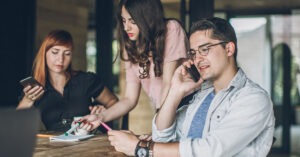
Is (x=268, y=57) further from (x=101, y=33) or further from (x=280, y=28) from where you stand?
(x=101, y=33)

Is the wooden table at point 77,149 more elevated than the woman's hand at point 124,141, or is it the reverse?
the woman's hand at point 124,141

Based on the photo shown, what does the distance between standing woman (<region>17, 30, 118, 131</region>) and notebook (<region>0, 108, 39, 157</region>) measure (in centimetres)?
206

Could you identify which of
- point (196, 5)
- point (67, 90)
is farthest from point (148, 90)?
point (196, 5)

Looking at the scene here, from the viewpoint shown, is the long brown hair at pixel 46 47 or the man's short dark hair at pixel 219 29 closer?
the man's short dark hair at pixel 219 29

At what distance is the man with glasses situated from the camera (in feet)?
6.10

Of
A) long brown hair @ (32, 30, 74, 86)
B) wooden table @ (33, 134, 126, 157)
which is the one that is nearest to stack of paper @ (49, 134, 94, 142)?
wooden table @ (33, 134, 126, 157)

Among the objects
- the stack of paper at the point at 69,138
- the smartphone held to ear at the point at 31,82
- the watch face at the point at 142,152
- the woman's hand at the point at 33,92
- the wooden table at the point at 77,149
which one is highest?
the smartphone held to ear at the point at 31,82

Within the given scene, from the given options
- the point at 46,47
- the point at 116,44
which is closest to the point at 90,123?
the point at 46,47

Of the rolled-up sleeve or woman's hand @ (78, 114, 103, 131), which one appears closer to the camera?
the rolled-up sleeve

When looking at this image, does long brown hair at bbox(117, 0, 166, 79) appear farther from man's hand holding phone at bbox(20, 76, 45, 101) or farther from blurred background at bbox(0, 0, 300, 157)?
blurred background at bbox(0, 0, 300, 157)

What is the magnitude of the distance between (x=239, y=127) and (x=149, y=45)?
107 centimetres

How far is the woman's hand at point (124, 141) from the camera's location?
203 cm

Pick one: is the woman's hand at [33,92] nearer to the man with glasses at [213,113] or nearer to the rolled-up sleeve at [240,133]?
the man with glasses at [213,113]

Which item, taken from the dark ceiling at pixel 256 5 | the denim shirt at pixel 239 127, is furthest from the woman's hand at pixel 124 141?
the dark ceiling at pixel 256 5
